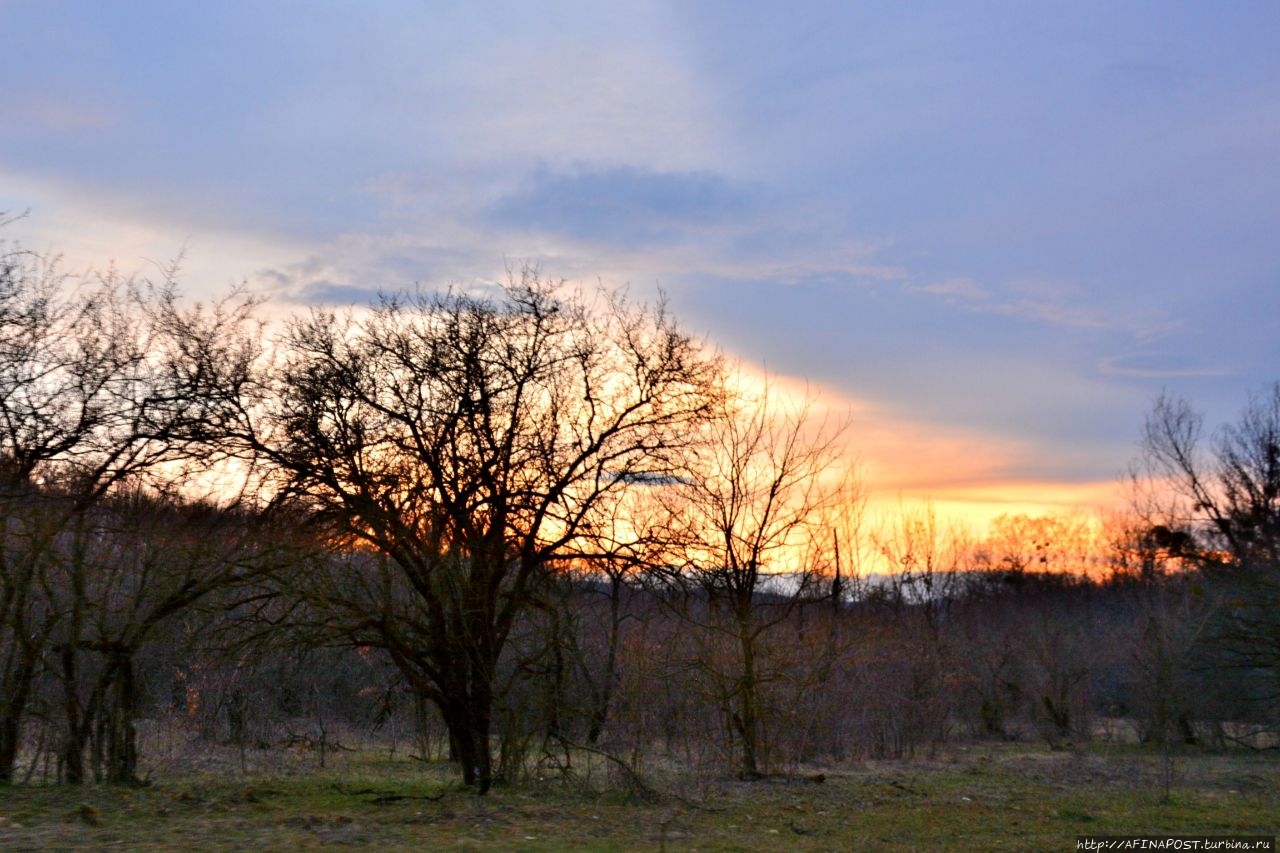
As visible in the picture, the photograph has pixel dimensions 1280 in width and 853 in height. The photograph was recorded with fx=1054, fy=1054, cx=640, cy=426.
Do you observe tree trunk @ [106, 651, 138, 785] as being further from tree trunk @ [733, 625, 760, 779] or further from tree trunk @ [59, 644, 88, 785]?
tree trunk @ [733, 625, 760, 779]

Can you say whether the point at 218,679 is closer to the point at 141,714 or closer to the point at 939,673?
the point at 141,714

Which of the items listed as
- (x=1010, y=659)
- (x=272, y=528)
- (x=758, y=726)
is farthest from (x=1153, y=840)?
(x=1010, y=659)

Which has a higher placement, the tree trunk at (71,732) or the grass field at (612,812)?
the tree trunk at (71,732)

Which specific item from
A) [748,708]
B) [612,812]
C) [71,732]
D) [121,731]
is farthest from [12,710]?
[748,708]

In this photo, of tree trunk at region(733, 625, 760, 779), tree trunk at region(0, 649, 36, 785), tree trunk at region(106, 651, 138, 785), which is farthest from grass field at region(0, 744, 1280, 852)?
tree trunk at region(0, 649, 36, 785)

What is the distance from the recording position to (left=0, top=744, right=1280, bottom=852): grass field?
40.4ft

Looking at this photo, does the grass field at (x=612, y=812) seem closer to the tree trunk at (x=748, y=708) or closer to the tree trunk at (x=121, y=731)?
the tree trunk at (x=121, y=731)

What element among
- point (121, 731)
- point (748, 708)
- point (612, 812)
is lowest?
point (612, 812)

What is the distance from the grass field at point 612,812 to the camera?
12.3m

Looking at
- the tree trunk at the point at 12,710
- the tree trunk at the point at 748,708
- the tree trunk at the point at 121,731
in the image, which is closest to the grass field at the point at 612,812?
the tree trunk at the point at 121,731

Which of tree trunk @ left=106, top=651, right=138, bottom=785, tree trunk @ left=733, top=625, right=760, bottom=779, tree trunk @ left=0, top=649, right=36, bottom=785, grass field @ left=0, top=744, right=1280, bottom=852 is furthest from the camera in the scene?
tree trunk @ left=733, top=625, right=760, bottom=779

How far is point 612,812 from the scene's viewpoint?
15148mm

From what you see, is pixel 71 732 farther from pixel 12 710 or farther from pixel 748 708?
pixel 748 708

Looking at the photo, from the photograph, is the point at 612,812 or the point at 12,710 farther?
the point at 12,710
